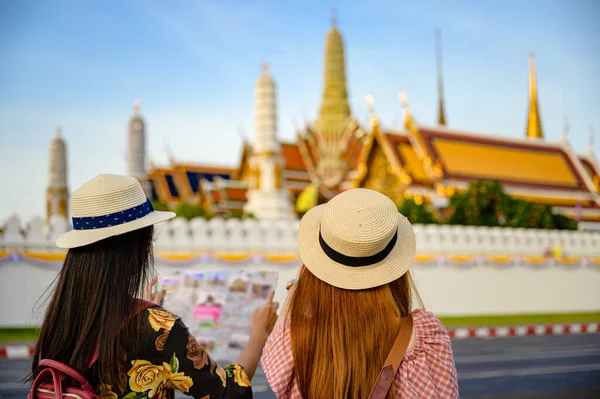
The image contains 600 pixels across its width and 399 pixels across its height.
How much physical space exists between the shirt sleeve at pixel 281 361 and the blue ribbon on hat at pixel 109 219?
46cm

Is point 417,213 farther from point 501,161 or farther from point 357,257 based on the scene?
point 357,257

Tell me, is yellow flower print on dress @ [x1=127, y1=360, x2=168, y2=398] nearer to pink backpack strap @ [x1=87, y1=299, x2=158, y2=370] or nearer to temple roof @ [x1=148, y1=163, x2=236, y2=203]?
pink backpack strap @ [x1=87, y1=299, x2=158, y2=370]

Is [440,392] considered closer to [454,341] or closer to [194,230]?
[454,341]

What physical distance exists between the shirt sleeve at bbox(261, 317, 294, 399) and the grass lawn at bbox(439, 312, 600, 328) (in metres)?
13.6

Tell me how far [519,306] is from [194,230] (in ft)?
23.4

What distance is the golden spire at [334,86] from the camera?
4097 centimetres

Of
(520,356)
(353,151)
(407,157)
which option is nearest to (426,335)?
(520,356)

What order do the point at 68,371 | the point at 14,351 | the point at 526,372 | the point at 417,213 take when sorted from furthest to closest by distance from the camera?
the point at 417,213 → the point at 14,351 → the point at 526,372 → the point at 68,371

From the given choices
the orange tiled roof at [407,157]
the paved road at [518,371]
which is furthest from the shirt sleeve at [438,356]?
the orange tiled roof at [407,157]

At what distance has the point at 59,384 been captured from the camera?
75.6 inches

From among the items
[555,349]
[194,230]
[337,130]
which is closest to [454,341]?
[555,349]

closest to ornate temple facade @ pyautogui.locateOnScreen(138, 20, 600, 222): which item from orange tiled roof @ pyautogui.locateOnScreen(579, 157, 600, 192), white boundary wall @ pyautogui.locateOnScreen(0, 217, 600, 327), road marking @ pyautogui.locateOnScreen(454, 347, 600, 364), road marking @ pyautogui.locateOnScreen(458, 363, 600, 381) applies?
orange tiled roof @ pyautogui.locateOnScreen(579, 157, 600, 192)

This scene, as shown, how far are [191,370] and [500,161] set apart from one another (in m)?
24.4

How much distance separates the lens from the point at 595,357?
388 inches
